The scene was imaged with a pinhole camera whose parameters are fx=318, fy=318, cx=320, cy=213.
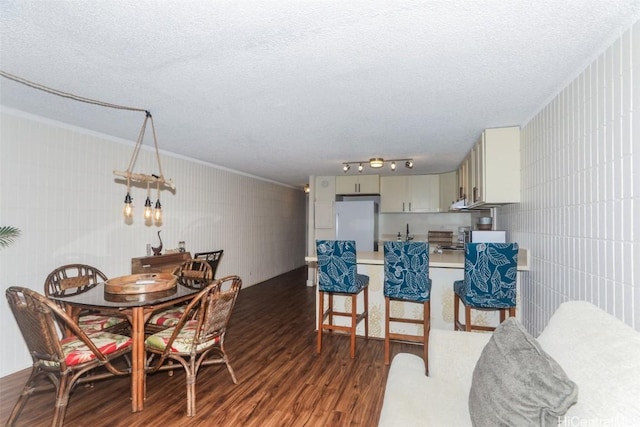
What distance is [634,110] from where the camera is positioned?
1.48m

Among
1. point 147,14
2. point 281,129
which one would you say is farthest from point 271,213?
point 147,14

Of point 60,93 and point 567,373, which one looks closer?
point 567,373

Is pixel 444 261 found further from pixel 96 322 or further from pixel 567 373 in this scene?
pixel 96 322

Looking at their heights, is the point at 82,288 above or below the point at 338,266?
below

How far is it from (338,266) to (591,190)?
2.04m

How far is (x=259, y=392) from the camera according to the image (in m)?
2.49

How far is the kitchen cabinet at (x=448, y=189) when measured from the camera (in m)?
5.97

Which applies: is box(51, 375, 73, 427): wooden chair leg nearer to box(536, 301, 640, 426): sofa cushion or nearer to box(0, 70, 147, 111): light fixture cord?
box(0, 70, 147, 111): light fixture cord

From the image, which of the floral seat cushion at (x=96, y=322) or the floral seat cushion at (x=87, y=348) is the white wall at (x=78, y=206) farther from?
the floral seat cushion at (x=87, y=348)

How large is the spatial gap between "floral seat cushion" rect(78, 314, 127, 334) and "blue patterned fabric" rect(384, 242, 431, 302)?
2472mm

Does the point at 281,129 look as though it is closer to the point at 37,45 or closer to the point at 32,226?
the point at 37,45

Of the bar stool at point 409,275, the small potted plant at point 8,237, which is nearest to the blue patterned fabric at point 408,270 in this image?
the bar stool at point 409,275

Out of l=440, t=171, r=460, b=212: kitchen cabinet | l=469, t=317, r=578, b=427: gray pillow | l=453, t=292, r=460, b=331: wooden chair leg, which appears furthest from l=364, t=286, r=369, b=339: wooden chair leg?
l=440, t=171, r=460, b=212: kitchen cabinet

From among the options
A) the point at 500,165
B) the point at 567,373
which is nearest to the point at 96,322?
the point at 567,373
